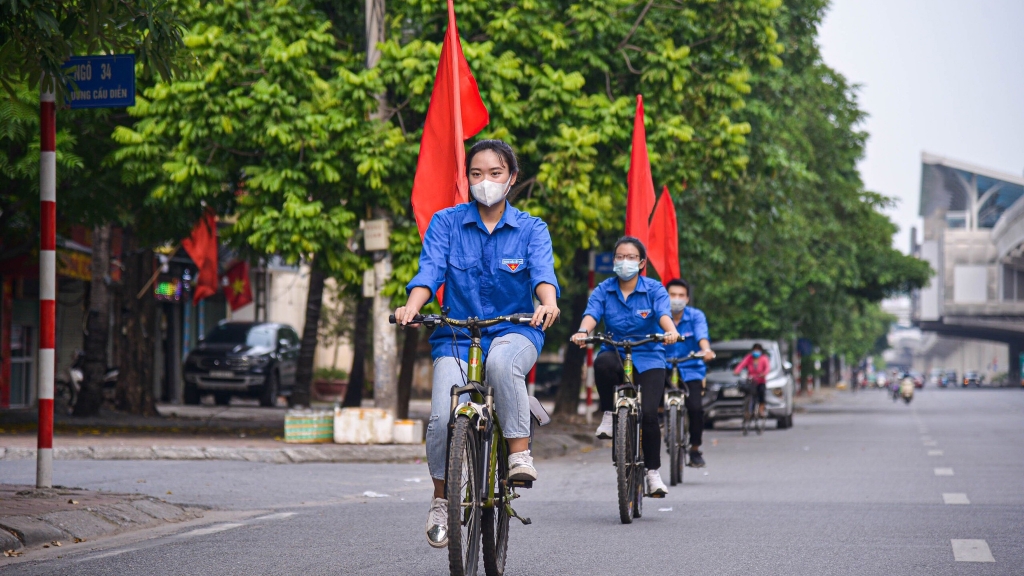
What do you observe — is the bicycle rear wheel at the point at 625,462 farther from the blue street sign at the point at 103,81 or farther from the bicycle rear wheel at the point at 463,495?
the blue street sign at the point at 103,81

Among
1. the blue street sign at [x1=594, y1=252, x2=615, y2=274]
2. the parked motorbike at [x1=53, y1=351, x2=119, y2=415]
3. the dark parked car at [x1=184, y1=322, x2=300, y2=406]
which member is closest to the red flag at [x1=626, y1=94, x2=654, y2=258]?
the blue street sign at [x1=594, y1=252, x2=615, y2=274]

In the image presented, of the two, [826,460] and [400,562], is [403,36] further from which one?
[400,562]

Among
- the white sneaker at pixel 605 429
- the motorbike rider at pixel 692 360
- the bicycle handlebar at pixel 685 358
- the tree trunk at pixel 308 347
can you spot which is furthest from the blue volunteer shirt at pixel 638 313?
the tree trunk at pixel 308 347

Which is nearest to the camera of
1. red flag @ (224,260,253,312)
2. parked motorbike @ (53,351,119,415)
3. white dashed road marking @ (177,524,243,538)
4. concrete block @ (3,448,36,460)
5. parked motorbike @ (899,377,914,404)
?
white dashed road marking @ (177,524,243,538)

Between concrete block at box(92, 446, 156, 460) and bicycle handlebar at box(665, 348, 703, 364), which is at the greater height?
bicycle handlebar at box(665, 348, 703, 364)

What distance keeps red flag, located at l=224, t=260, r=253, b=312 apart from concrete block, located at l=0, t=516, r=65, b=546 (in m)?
24.7

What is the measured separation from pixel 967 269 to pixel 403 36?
94.7 metres

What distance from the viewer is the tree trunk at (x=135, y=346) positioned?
22.8 m

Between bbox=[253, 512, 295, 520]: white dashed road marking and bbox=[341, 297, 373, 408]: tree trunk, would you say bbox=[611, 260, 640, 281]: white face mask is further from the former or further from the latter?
bbox=[341, 297, 373, 408]: tree trunk

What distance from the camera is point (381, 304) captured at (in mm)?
16266

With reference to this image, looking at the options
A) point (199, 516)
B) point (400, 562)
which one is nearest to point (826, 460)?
point (199, 516)

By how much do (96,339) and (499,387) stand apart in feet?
56.8

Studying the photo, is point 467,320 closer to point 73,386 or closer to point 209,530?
point 209,530

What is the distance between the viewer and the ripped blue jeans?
568 cm
